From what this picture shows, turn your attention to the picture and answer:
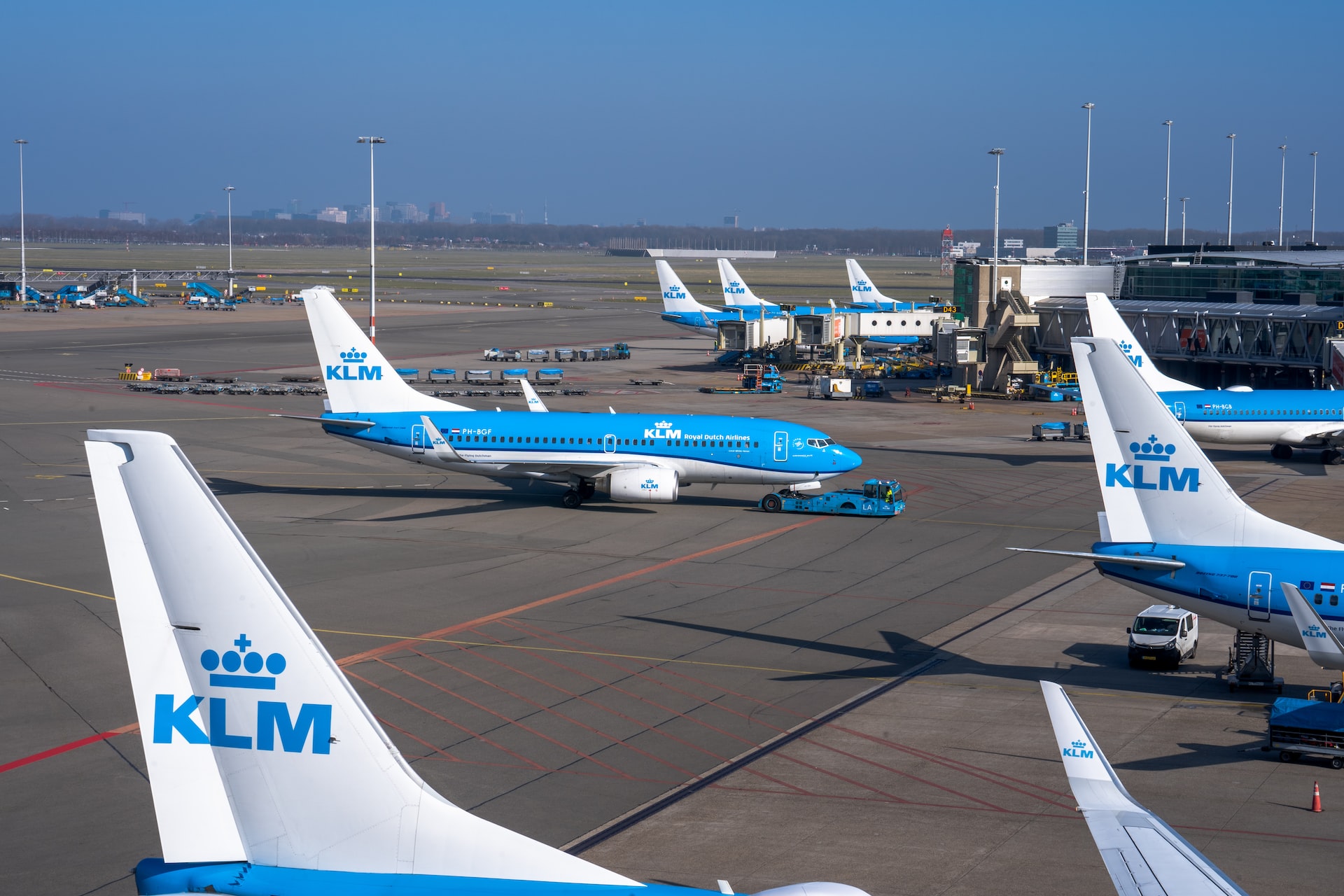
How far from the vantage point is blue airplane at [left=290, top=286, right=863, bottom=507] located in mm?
48969

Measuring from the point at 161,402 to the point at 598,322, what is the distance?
267 ft

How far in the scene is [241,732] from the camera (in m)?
10.3

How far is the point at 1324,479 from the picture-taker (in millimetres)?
58000

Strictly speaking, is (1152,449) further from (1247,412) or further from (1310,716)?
(1247,412)

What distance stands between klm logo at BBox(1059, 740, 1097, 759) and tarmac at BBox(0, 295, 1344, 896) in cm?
738

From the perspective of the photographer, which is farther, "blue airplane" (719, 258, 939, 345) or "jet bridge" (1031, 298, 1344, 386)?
"blue airplane" (719, 258, 939, 345)

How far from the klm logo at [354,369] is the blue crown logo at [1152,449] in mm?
31642

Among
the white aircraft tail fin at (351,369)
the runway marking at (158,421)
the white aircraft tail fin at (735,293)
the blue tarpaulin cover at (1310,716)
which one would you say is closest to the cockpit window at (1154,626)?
the blue tarpaulin cover at (1310,716)

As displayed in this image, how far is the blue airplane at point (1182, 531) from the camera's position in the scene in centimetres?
2639

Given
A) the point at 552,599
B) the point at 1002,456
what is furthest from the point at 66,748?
the point at 1002,456

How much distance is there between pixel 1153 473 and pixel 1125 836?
654 inches

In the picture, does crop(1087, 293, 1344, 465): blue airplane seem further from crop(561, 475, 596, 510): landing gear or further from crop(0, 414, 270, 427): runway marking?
crop(0, 414, 270, 427): runway marking

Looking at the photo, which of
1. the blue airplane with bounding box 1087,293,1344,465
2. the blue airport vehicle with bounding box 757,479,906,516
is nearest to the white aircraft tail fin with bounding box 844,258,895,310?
the blue airplane with bounding box 1087,293,1344,465

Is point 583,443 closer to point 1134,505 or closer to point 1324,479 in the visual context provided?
point 1134,505
